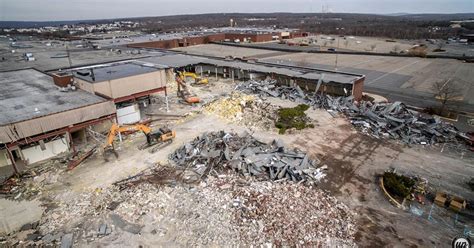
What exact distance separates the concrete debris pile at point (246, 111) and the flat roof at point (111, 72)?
28.8 feet

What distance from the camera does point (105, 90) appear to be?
28.8 meters

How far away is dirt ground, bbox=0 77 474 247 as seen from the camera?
15601 millimetres

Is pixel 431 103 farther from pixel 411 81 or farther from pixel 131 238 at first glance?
pixel 131 238

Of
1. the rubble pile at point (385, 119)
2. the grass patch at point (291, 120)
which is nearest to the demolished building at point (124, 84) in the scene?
the grass patch at point (291, 120)

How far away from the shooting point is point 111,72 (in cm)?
3294

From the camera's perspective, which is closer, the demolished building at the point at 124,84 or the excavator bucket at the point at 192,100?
the demolished building at the point at 124,84

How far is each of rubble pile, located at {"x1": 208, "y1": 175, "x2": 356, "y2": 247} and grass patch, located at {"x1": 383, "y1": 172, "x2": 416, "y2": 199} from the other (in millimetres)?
4145

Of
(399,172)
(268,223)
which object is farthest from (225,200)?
(399,172)

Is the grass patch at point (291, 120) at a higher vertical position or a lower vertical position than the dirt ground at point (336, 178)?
higher

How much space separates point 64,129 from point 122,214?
37.9 ft

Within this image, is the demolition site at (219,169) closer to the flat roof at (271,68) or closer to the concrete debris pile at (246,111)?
the concrete debris pile at (246,111)

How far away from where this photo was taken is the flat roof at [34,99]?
23.3 meters

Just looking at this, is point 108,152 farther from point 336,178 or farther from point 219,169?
point 336,178

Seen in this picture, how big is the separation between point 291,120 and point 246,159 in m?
10.7
